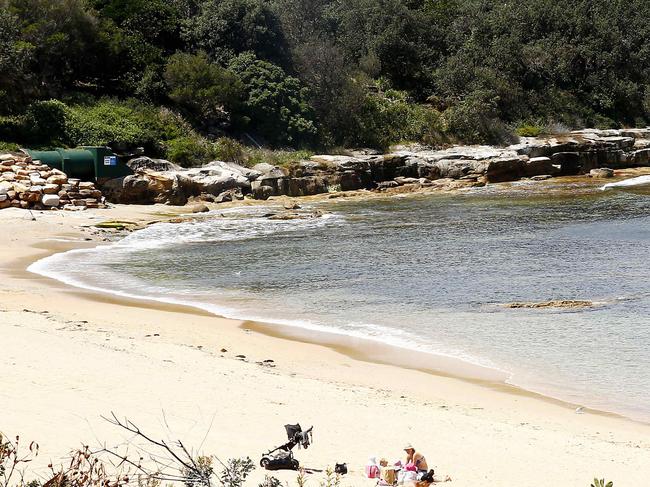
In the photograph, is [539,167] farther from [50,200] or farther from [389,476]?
[389,476]

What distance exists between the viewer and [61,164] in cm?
3288

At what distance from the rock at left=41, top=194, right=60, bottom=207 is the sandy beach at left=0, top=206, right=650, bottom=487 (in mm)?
16944

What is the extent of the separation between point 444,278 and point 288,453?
457 inches

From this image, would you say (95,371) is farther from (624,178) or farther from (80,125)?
(624,178)

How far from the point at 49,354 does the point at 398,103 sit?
148 ft

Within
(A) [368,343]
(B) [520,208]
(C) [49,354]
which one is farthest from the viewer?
(B) [520,208]

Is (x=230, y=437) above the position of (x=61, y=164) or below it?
below

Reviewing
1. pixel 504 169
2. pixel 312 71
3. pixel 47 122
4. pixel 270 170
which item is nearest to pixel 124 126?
pixel 47 122

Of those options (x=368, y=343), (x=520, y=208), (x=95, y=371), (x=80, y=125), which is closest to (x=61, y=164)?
(x=80, y=125)

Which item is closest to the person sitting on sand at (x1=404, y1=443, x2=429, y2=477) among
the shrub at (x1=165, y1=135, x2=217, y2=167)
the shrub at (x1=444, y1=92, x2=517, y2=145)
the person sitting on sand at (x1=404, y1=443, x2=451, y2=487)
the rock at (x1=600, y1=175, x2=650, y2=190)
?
the person sitting on sand at (x1=404, y1=443, x2=451, y2=487)

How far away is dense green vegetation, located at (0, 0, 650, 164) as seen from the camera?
3897 cm

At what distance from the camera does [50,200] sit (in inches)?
1132

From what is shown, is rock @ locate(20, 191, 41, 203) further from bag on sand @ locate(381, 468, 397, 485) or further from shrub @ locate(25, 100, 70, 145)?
bag on sand @ locate(381, 468, 397, 485)

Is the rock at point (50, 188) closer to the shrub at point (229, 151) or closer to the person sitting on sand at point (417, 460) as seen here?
the shrub at point (229, 151)
